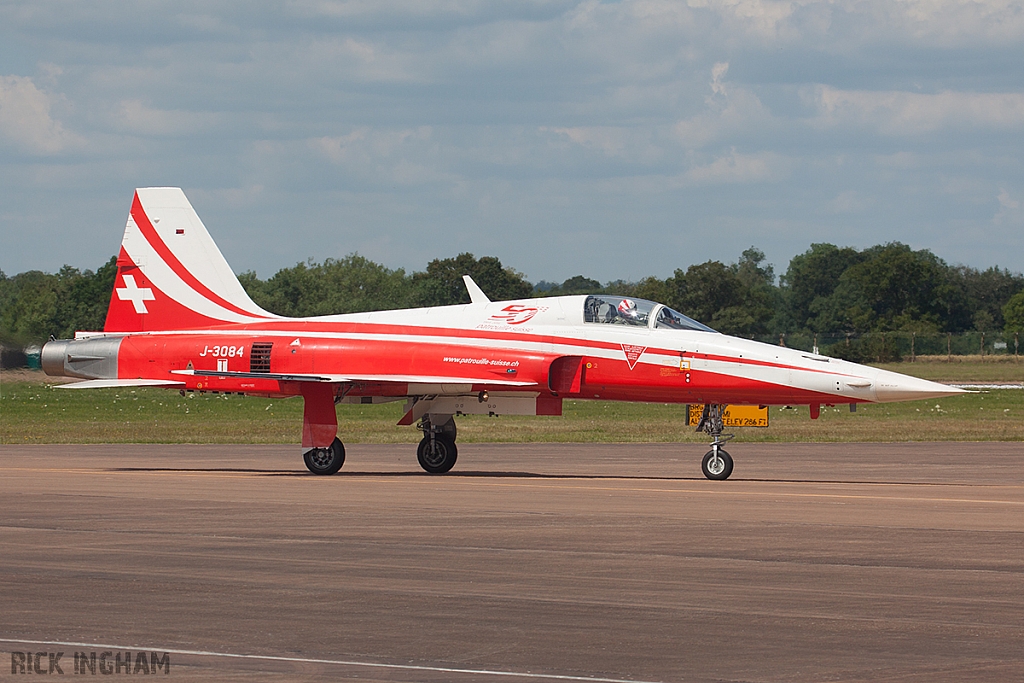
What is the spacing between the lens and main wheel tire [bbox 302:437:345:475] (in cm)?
2231

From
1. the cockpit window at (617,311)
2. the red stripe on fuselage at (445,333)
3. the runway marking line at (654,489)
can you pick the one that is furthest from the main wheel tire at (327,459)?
the cockpit window at (617,311)

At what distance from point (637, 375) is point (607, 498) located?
12.7ft

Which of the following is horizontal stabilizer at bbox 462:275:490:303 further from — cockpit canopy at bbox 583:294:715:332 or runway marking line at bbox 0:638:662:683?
runway marking line at bbox 0:638:662:683

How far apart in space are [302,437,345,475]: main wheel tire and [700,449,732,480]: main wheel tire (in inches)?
225

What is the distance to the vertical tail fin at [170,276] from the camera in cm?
2391

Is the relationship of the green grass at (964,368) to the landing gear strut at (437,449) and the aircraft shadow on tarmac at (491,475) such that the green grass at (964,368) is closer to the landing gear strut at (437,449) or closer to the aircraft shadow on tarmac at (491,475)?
the aircraft shadow on tarmac at (491,475)

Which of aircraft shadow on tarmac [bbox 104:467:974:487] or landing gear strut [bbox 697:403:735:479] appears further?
landing gear strut [bbox 697:403:735:479]

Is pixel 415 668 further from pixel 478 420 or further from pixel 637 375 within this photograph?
pixel 478 420

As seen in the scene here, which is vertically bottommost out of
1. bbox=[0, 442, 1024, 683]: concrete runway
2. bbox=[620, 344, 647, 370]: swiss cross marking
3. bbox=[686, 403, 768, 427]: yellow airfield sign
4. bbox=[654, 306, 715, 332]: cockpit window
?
bbox=[0, 442, 1024, 683]: concrete runway

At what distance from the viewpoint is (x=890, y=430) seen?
3619 centimetres

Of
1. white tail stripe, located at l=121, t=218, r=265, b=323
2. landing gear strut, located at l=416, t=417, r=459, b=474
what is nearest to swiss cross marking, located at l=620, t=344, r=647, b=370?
landing gear strut, located at l=416, t=417, r=459, b=474

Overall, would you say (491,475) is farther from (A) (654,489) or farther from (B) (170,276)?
(B) (170,276)

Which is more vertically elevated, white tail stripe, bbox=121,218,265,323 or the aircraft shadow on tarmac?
white tail stripe, bbox=121,218,265,323

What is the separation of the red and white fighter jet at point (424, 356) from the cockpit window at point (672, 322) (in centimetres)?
4
